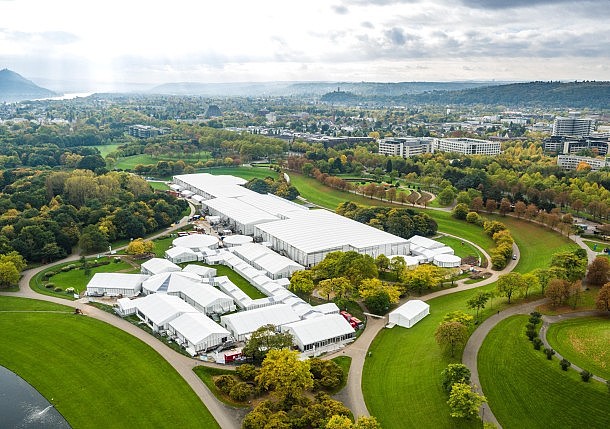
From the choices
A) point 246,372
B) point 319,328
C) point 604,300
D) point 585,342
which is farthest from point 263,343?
point 604,300

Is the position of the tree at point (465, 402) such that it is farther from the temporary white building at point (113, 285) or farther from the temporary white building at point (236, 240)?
the temporary white building at point (236, 240)

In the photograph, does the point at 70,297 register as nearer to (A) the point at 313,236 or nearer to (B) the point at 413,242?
(A) the point at 313,236

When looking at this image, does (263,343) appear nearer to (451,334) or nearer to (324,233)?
(451,334)

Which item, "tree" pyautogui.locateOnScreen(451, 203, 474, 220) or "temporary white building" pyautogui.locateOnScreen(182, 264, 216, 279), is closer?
"temporary white building" pyautogui.locateOnScreen(182, 264, 216, 279)

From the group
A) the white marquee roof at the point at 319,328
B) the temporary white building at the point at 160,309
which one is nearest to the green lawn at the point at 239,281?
the temporary white building at the point at 160,309

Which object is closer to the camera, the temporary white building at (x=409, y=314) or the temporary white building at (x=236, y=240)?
the temporary white building at (x=409, y=314)

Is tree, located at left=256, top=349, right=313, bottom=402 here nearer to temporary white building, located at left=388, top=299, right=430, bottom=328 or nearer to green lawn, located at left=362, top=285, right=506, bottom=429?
green lawn, located at left=362, top=285, right=506, bottom=429

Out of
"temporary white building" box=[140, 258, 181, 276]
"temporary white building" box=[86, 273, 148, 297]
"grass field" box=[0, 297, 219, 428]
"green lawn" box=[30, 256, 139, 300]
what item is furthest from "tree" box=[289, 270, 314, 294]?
"green lawn" box=[30, 256, 139, 300]
